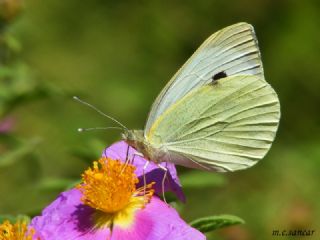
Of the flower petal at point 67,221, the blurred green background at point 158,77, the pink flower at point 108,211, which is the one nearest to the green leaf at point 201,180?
the pink flower at point 108,211

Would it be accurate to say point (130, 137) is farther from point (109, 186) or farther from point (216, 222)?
point (216, 222)

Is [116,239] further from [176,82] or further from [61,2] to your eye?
[61,2]

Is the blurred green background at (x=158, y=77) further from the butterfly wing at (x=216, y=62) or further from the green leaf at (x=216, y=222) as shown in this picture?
the green leaf at (x=216, y=222)

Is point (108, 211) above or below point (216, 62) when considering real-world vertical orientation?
below

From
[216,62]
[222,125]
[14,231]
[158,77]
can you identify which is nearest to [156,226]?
[14,231]

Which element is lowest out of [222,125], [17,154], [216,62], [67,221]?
[67,221]
